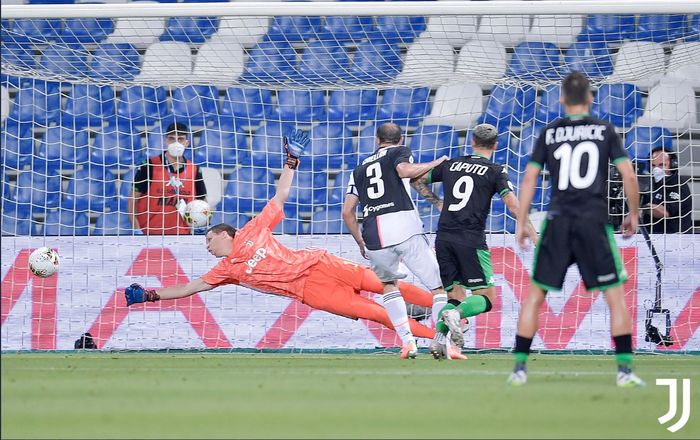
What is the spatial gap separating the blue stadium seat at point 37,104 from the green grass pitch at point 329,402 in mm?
5268

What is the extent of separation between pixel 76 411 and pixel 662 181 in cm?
821

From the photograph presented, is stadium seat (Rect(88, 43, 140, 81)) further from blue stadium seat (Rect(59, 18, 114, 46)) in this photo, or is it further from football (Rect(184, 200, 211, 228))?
football (Rect(184, 200, 211, 228))

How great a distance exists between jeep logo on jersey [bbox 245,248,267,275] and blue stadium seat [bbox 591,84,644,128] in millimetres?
4379

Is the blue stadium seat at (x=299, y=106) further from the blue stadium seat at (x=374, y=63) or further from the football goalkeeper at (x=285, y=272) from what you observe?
the football goalkeeper at (x=285, y=272)

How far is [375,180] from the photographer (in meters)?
10.3

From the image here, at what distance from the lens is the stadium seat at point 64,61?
12875 millimetres

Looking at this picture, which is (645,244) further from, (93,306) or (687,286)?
(93,306)

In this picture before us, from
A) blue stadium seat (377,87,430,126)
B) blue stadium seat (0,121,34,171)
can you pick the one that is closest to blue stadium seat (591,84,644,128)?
blue stadium seat (377,87,430,126)

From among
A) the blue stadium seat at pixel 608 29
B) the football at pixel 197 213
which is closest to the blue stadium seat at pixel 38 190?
the football at pixel 197 213

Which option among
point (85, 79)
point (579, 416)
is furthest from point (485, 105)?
point (579, 416)

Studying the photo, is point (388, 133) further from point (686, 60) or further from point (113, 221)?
point (113, 221)

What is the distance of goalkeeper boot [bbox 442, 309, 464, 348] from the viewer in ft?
30.5

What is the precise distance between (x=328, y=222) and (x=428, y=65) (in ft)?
6.49

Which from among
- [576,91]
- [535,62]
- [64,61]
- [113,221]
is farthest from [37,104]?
[576,91]
